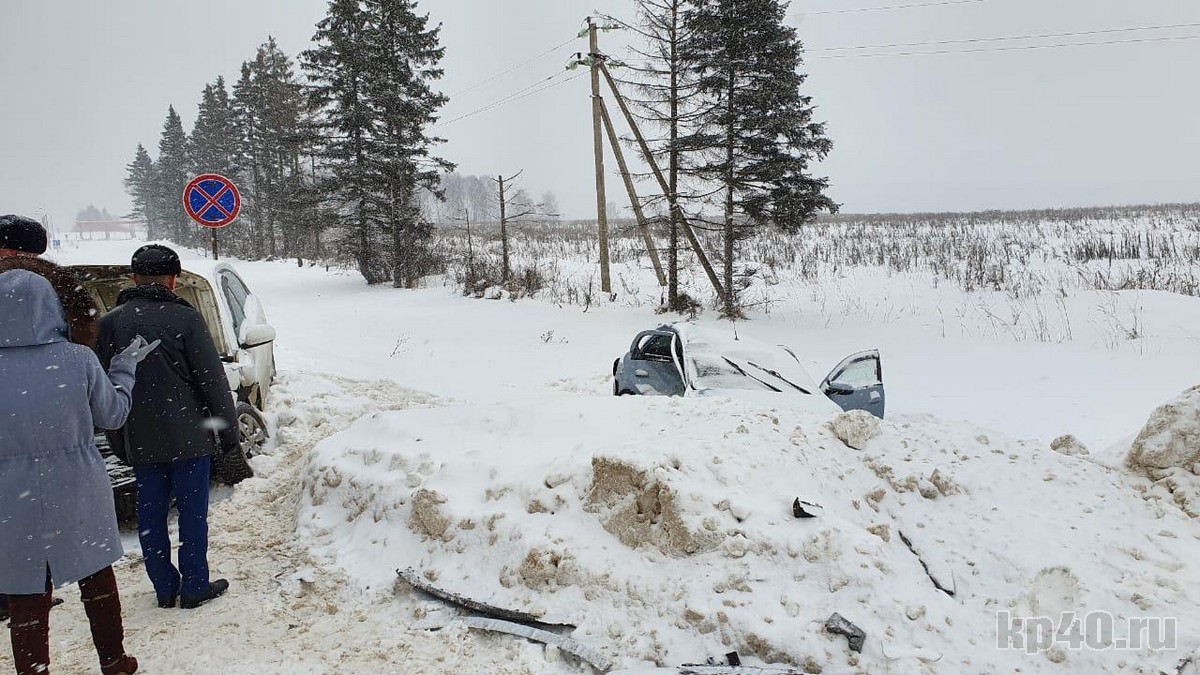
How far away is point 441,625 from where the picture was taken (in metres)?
3.17

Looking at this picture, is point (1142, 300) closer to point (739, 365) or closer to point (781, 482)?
point (739, 365)

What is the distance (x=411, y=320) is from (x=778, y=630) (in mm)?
13334

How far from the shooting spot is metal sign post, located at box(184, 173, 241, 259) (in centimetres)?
920

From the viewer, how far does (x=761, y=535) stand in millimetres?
3201

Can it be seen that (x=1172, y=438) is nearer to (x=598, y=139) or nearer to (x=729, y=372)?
(x=729, y=372)

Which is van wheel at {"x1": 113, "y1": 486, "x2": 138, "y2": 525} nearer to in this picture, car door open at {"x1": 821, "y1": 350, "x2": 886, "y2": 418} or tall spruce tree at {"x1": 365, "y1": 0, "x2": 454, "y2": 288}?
car door open at {"x1": 821, "y1": 350, "x2": 886, "y2": 418}

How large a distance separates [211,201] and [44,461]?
27.3 feet

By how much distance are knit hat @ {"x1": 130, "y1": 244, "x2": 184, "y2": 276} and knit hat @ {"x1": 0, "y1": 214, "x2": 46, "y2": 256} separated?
20.7 inches

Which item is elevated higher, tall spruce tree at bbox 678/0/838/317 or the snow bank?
tall spruce tree at bbox 678/0/838/317

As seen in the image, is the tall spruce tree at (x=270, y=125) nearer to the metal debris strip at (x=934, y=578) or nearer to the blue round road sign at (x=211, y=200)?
the blue round road sign at (x=211, y=200)

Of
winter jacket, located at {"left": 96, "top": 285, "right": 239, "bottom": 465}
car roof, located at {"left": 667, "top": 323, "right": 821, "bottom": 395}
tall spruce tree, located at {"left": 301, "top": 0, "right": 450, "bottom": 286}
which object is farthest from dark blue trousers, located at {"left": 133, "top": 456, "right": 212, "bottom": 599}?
tall spruce tree, located at {"left": 301, "top": 0, "right": 450, "bottom": 286}

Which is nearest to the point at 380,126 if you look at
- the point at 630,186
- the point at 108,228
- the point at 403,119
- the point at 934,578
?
the point at 403,119

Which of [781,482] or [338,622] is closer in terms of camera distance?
[338,622]

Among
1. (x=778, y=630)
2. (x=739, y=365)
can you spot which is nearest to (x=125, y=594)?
(x=778, y=630)
